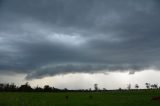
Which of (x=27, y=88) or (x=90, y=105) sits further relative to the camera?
(x=27, y=88)

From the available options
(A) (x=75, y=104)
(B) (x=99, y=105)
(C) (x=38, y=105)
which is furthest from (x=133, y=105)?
(C) (x=38, y=105)

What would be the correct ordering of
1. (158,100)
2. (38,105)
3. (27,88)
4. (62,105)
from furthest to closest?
1. (27,88)
2. (158,100)
3. (62,105)
4. (38,105)

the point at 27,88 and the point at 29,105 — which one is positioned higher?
the point at 27,88

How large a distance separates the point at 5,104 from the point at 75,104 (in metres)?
11.8

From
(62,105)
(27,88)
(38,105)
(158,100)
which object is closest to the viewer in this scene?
(38,105)

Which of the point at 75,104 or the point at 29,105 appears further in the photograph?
the point at 75,104

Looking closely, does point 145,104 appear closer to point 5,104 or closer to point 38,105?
point 38,105

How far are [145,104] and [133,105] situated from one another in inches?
78.7

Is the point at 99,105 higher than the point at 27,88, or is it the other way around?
the point at 27,88

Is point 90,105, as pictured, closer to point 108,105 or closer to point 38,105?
point 108,105

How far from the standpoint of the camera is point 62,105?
198ft

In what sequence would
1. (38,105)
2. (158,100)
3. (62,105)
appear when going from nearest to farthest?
(38,105) < (62,105) < (158,100)

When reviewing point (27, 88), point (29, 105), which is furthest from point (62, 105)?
point (27, 88)

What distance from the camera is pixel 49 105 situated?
59.3 meters
